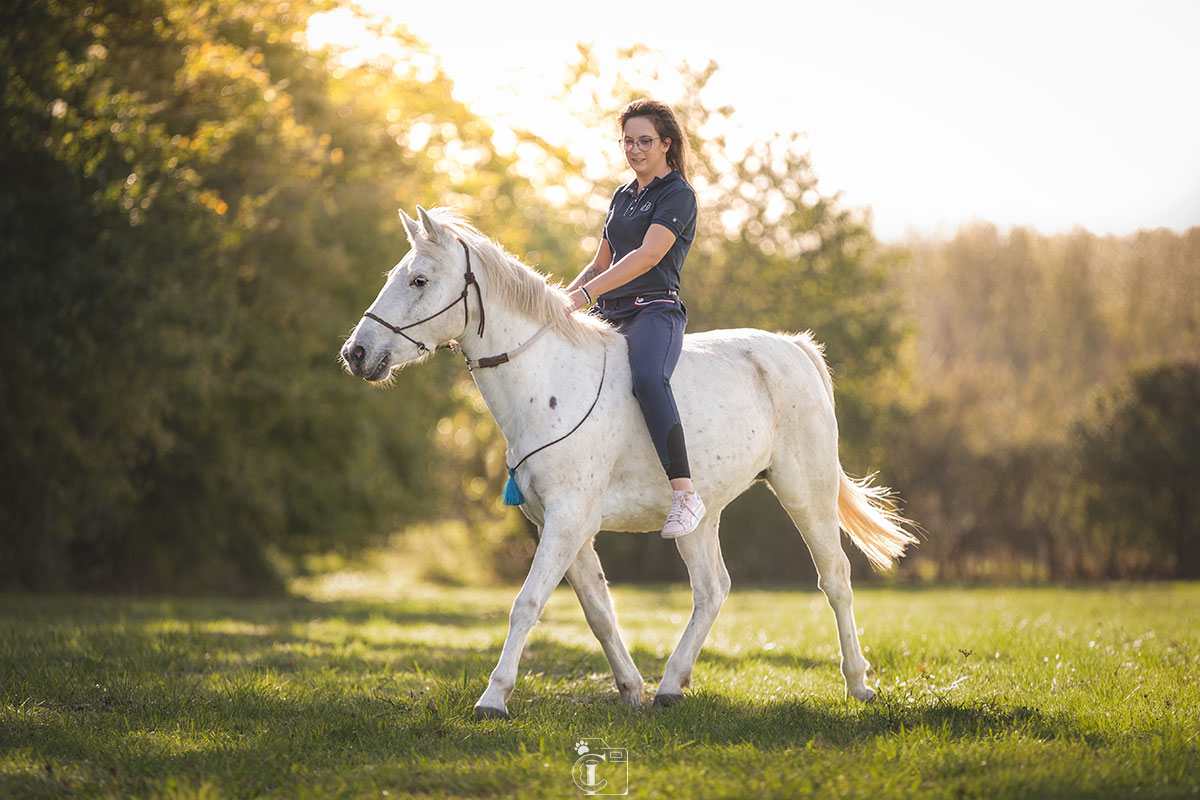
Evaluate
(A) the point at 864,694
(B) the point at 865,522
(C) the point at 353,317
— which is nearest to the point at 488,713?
(A) the point at 864,694

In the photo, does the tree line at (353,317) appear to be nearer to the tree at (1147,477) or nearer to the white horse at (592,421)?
the tree at (1147,477)

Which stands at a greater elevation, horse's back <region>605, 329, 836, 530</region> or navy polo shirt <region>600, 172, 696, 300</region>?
navy polo shirt <region>600, 172, 696, 300</region>

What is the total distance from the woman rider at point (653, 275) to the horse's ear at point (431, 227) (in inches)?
32.8

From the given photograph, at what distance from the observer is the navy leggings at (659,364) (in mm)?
5629

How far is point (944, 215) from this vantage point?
37.1m

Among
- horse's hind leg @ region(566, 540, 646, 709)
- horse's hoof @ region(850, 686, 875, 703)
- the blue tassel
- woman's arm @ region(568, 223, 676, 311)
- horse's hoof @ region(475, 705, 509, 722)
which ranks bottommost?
horse's hoof @ region(850, 686, 875, 703)

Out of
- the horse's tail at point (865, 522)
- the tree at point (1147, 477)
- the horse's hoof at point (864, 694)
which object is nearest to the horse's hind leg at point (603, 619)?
the horse's hoof at point (864, 694)

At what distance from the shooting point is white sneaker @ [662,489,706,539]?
547 cm

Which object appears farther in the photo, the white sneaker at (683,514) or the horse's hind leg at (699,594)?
the horse's hind leg at (699,594)

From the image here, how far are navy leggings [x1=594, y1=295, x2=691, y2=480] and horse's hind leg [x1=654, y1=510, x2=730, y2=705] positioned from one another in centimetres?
76

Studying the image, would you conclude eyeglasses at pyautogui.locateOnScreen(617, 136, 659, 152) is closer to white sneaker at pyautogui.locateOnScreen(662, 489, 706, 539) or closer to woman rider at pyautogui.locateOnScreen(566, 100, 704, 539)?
woman rider at pyautogui.locateOnScreen(566, 100, 704, 539)

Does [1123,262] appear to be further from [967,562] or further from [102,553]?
[102,553]

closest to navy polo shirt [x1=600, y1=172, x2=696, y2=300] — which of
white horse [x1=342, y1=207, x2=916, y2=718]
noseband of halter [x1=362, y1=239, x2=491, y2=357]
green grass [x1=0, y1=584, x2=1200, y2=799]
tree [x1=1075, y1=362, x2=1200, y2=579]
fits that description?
white horse [x1=342, y1=207, x2=916, y2=718]

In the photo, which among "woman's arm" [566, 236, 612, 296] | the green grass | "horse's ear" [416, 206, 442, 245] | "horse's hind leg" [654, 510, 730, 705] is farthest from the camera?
"woman's arm" [566, 236, 612, 296]
